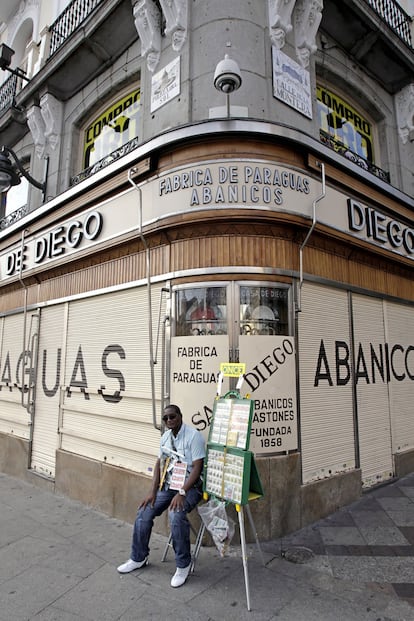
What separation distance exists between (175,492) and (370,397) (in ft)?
12.4

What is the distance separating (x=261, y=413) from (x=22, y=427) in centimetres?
547

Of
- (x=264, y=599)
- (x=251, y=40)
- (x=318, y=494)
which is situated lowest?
(x=264, y=599)

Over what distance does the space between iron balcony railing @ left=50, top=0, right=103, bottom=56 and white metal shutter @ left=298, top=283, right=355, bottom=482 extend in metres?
7.54

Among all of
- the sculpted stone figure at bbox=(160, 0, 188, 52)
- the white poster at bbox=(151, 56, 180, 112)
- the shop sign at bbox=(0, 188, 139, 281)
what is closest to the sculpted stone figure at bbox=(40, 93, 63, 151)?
the shop sign at bbox=(0, 188, 139, 281)

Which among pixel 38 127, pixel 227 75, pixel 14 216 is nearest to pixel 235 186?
pixel 227 75

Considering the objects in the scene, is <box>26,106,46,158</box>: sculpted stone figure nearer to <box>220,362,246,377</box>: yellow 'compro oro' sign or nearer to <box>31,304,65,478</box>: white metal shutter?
<box>31,304,65,478</box>: white metal shutter

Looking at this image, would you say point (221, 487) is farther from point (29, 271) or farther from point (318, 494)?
point (29, 271)

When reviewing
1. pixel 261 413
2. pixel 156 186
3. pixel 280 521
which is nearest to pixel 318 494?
pixel 280 521

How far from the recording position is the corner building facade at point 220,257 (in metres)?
5.02

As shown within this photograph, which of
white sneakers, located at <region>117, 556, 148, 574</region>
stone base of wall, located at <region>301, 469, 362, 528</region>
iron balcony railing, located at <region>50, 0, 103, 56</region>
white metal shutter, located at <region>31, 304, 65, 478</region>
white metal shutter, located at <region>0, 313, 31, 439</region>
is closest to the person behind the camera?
white sneakers, located at <region>117, 556, 148, 574</region>

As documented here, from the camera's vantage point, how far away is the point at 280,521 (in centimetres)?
474

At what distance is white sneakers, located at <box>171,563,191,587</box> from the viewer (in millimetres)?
3740

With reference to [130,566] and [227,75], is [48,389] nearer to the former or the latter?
[130,566]

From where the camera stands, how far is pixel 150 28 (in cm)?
660
